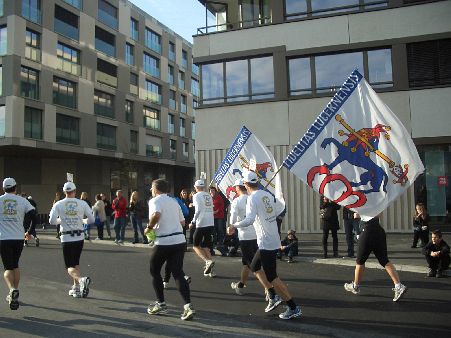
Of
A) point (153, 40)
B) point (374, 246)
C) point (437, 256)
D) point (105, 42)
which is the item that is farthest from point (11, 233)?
point (153, 40)

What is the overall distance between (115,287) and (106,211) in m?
10.7

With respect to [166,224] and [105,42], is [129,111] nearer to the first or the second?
[105,42]

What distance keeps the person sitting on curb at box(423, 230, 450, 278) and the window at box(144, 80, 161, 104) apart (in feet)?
129

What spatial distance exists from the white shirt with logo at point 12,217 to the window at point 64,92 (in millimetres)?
28765

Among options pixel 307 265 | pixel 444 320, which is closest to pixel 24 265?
pixel 307 265

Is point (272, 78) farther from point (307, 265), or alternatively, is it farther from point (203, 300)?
point (203, 300)

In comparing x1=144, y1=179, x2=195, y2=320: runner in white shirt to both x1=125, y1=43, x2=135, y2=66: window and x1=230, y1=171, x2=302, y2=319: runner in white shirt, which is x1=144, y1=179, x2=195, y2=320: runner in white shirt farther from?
x1=125, y1=43, x2=135, y2=66: window

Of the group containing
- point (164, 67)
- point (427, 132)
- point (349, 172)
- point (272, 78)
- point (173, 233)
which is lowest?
point (173, 233)

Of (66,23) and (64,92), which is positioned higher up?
(66,23)

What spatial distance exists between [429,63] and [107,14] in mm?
30872

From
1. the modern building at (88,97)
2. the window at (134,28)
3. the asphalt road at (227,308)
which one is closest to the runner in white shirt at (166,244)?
the asphalt road at (227,308)

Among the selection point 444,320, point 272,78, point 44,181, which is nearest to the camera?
point 444,320

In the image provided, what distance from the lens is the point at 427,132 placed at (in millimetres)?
16000

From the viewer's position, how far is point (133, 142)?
42969mm
